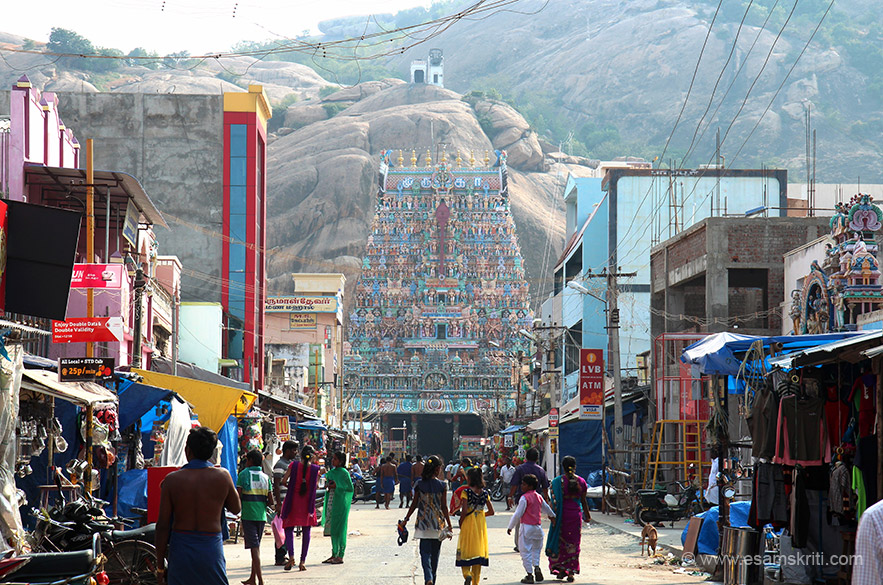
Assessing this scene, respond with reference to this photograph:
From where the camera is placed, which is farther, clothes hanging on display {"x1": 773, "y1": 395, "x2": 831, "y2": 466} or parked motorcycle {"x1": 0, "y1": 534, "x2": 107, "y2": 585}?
clothes hanging on display {"x1": 773, "y1": 395, "x2": 831, "y2": 466}

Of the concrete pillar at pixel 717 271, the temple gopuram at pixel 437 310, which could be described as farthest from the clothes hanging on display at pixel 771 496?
the temple gopuram at pixel 437 310

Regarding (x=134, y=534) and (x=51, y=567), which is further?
(x=134, y=534)

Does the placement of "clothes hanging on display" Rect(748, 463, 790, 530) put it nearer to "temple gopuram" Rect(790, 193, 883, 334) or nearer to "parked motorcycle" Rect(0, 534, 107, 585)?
"parked motorcycle" Rect(0, 534, 107, 585)

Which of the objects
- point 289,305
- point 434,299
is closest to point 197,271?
point 289,305

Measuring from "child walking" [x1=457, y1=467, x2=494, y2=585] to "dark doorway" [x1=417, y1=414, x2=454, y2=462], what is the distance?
2688 inches

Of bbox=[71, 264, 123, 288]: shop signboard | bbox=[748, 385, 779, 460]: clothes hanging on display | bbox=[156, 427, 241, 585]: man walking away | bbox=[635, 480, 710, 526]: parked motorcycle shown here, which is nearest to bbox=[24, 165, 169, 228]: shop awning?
bbox=[71, 264, 123, 288]: shop signboard

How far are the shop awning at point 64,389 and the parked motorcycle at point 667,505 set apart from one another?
10.9 metres

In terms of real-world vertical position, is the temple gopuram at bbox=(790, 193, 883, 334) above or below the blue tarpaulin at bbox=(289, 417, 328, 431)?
above

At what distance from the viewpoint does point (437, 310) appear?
76938mm

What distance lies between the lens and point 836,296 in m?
18.7

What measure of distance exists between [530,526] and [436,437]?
69772 millimetres

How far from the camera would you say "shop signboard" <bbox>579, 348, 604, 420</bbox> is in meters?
30.4

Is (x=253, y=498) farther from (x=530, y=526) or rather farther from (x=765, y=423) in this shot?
(x=765, y=423)

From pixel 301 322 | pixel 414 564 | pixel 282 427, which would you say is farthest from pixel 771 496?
pixel 301 322
